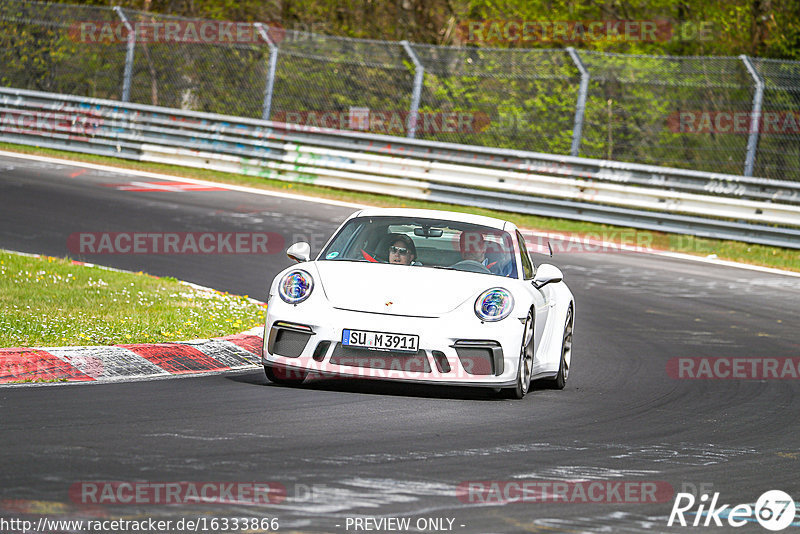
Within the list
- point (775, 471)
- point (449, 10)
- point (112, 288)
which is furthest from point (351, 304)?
point (449, 10)

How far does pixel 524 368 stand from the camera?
8109 millimetres

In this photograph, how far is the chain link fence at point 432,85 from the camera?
64.1 ft

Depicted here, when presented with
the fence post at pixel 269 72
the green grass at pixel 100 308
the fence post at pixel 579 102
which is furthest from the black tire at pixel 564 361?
the fence post at pixel 269 72

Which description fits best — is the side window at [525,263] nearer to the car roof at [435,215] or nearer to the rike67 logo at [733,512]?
the car roof at [435,215]

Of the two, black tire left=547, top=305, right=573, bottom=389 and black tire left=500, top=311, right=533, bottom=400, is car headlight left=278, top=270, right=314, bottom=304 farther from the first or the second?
black tire left=547, top=305, right=573, bottom=389

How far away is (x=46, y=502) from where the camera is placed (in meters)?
4.71

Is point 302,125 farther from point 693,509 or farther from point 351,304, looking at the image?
point 693,509

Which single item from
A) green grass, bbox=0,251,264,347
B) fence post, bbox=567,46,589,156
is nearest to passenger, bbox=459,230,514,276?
green grass, bbox=0,251,264,347

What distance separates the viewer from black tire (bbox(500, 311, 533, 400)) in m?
7.96

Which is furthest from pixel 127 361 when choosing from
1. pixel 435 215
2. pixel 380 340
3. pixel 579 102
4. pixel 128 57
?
pixel 128 57

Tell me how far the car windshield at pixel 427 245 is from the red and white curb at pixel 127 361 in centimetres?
107

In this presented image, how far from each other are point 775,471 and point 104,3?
95.1 ft

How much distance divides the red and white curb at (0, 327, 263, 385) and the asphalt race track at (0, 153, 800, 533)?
31cm

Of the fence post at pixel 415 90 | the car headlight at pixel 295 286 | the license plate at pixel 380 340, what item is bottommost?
the license plate at pixel 380 340
